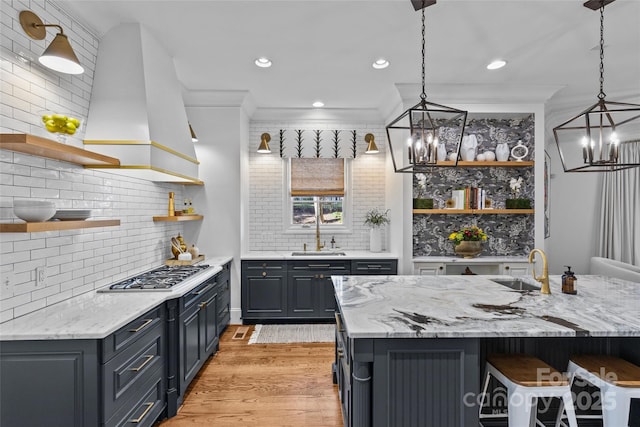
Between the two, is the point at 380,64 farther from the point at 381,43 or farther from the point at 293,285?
the point at 293,285

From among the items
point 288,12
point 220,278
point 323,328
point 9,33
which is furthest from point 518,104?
point 9,33

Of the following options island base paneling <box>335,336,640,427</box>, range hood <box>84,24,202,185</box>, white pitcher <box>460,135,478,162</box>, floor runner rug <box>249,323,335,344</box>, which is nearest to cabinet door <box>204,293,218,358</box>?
floor runner rug <box>249,323,335,344</box>

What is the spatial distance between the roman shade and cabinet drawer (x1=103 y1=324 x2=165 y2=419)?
299 cm

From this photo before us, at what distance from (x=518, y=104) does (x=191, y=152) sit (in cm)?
386

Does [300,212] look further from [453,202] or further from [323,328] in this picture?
[453,202]

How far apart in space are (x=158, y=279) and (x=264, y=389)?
1.29 meters

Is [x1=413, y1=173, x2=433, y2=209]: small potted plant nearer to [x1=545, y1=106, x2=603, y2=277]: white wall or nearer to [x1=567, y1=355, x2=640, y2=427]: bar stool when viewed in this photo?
[x1=545, y1=106, x2=603, y2=277]: white wall

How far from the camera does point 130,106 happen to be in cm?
249

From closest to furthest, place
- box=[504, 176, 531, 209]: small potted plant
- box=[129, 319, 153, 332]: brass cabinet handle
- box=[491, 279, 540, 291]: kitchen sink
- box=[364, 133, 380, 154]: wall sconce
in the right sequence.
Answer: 1. box=[129, 319, 153, 332]: brass cabinet handle
2. box=[491, 279, 540, 291]: kitchen sink
3. box=[504, 176, 531, 209]: small potted plant
4. box=[364, 133, 380, 154]: wall sconce

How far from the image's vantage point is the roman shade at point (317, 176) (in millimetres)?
4938

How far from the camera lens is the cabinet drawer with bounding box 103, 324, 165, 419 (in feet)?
5.71

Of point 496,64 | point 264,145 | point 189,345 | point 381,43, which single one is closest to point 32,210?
point 189,345

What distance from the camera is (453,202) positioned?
4.28m

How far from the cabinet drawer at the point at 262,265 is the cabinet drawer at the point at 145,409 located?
1992 millimetres
